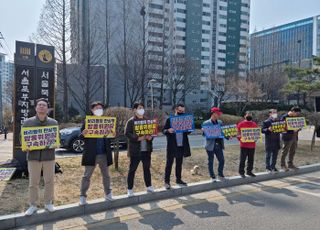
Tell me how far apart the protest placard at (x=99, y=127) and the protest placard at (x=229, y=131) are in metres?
3.05

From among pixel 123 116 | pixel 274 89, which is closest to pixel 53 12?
pixel 123 116

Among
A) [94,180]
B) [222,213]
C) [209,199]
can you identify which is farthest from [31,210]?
[209,199]

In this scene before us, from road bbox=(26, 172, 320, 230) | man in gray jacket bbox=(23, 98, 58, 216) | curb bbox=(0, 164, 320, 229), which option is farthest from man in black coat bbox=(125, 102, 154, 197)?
man in gray jacket bbox=(23, 98, 58, 216)

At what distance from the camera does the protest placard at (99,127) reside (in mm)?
5855

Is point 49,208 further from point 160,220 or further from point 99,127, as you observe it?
point 160,220

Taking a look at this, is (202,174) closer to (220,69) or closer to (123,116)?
(123,116)

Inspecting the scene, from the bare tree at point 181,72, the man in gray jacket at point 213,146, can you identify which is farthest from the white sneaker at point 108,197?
the bare tree at point 181,72

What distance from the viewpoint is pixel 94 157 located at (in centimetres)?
583

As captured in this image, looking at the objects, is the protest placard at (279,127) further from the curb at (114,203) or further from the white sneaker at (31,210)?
the white sneaker at (31,210)

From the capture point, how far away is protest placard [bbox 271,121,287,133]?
8.76 meters

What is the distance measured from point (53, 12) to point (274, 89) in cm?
3784

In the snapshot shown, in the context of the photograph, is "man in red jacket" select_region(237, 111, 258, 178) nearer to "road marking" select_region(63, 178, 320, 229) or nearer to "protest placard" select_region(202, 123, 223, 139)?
"road marking" select_region(63, 178, 320, 229)

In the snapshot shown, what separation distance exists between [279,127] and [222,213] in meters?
4.10

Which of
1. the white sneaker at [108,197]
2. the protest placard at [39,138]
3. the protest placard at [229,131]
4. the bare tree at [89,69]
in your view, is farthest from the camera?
the bare tree at [89,69]
